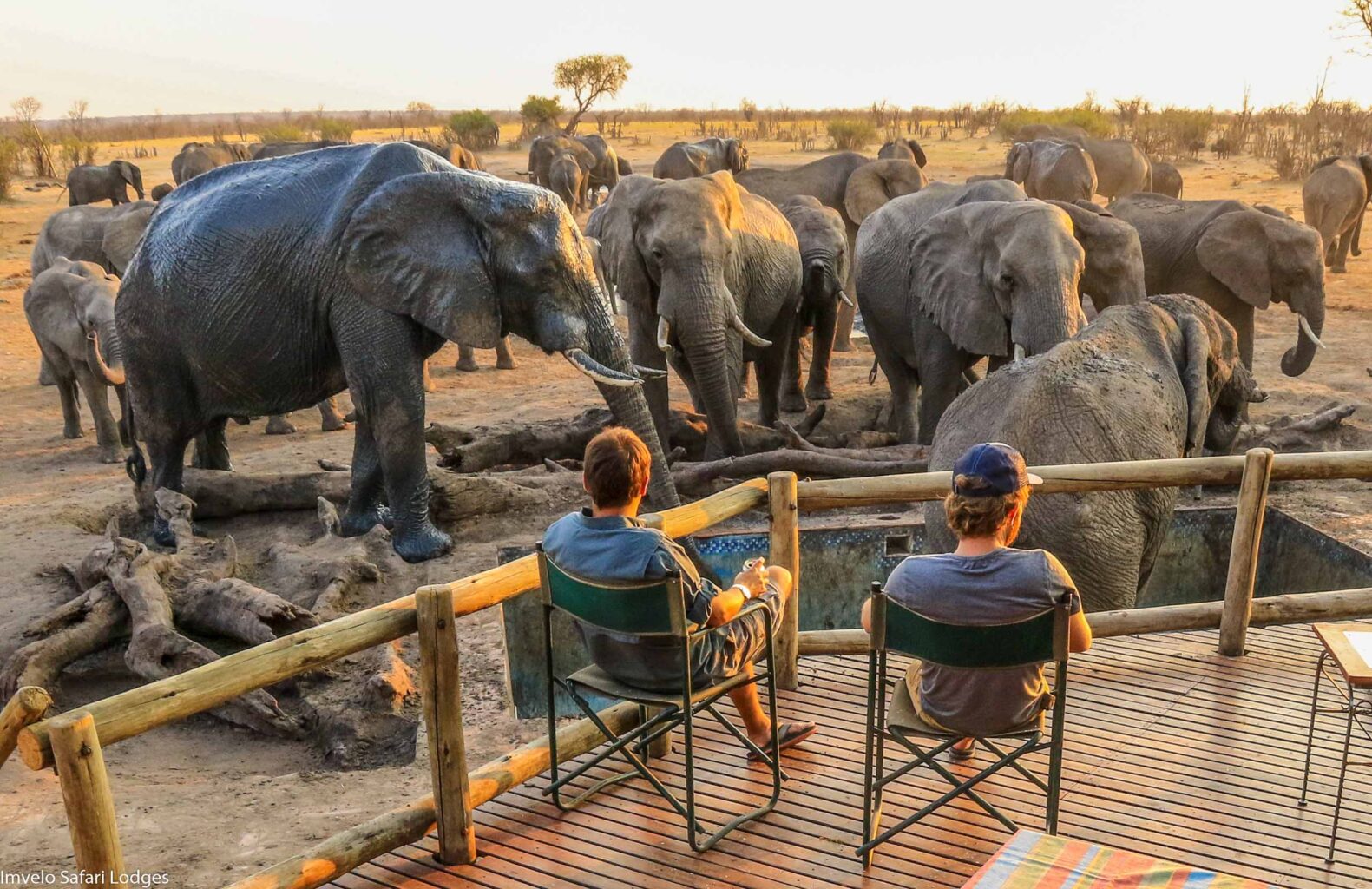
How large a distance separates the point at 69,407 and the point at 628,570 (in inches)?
395

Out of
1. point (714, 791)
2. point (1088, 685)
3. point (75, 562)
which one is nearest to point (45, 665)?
point (75, 562)

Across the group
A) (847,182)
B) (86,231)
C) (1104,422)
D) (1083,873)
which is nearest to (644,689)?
(1083,873)

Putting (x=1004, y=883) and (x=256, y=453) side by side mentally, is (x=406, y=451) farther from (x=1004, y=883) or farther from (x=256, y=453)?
(x=1004, y=883)

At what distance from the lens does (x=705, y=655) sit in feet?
11.8

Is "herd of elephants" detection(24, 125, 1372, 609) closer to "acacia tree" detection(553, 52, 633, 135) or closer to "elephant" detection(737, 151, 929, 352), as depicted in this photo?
"elephant" detection(737, 151, 929, 352)

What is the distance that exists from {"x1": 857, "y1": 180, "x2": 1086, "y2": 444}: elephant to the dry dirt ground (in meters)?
1.68

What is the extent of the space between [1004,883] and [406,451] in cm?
574

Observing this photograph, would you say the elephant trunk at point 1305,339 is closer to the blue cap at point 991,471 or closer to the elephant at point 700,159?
the blue cap at point 991,471

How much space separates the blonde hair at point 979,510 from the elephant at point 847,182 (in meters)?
13.8

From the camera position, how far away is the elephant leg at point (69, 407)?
11.7m

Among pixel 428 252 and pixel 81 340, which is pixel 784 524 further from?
pixel 81 340

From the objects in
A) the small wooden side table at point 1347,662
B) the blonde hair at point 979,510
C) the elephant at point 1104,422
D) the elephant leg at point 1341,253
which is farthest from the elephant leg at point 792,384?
the elephant leg at point 1341,253

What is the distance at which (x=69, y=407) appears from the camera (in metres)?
11.8

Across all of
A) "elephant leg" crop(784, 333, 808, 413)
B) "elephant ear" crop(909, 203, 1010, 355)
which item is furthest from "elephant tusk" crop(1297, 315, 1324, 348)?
"elephant leg" crop(784, 333, 808, 413)
